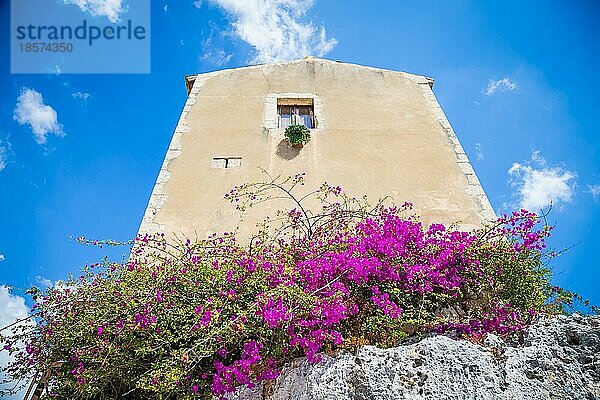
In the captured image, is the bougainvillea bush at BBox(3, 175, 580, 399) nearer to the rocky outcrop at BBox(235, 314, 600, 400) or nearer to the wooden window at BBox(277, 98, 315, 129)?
the rocky outcrop at BBox(235, 314, 600, 400)

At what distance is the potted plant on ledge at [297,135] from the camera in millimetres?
7781

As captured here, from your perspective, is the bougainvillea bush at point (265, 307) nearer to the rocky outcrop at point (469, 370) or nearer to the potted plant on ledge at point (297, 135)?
the rocky outcrop at point (469, 370)

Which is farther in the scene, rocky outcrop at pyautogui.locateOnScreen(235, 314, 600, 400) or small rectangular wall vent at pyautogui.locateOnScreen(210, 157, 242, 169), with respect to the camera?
small rectangular wall vent at pyautogui.locateOnScreen(210, 157, 242, 169)

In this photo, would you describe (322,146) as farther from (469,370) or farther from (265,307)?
(469,370)

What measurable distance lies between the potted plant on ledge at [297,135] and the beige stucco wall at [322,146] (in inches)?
5.6

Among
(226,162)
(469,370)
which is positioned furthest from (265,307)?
(226,162)

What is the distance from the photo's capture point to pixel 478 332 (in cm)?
425

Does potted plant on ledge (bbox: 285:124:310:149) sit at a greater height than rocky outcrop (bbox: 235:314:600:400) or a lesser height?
greater

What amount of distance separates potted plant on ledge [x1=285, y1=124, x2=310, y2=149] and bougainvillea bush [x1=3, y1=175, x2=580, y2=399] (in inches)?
107

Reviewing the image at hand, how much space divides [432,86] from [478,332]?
20.6 feet

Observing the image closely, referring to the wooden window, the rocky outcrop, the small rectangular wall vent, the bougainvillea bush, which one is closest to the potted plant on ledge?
the wooden window

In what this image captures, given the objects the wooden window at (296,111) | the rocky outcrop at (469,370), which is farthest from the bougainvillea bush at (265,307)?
the wooden window at (296,111)

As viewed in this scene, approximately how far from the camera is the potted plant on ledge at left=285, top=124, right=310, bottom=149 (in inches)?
306

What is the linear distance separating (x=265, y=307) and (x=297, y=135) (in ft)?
13.8
